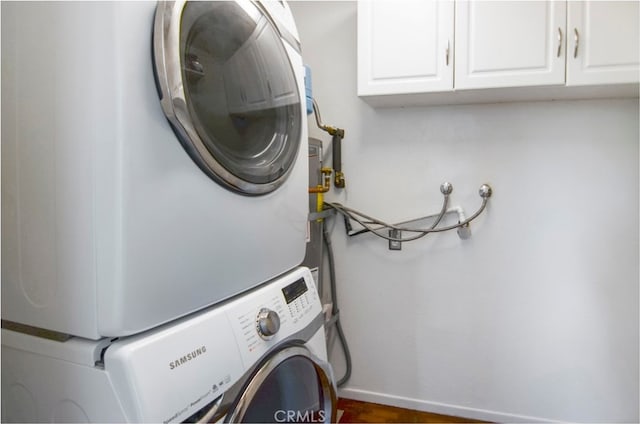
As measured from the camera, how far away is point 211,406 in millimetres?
703

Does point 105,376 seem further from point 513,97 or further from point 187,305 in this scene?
point 513,97

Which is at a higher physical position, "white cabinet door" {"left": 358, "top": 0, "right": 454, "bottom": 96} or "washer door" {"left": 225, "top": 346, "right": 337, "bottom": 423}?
"white cabinet door" {"left": 358, "top": 0, "right": 454, "bottom": 96}

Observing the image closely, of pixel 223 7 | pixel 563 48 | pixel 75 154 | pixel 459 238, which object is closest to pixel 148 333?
pixel 75 154

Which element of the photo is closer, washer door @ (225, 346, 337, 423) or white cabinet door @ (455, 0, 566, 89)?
washer door @ (225, 346, 337, 423)

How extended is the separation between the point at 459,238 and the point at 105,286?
162 centimetres

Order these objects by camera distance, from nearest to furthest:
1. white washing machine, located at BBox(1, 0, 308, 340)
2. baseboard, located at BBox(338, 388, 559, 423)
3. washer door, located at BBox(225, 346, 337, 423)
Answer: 1. white washing machine, located at BBox(1, 0, 308, 340)
2. washer door, located at BBox(225, 346, 337, 423)
3. baseboard, located at BBox(338, 388, 559, 423)

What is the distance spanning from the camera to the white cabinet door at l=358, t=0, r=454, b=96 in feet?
5.05

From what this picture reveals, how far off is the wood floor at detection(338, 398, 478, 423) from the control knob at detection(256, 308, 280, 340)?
125 centimetres

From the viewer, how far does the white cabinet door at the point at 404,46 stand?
5.05 feet

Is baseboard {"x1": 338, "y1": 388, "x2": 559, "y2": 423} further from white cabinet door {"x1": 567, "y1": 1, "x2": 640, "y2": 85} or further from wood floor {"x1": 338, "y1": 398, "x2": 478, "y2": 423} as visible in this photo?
white cabinet door {"x1": 567, "y1": 1, "x2": 640, "y2": 85}

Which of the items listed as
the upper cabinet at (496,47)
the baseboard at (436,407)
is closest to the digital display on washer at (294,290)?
the upper cabinet at (496,47)

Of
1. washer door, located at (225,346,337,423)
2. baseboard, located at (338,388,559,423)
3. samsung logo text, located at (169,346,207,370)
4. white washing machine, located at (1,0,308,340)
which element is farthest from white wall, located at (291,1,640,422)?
samsung logo text, located at (169,346,207,370)

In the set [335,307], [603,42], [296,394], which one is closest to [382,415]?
[335,307]

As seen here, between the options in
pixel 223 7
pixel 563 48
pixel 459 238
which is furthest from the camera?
pixel 459 238
